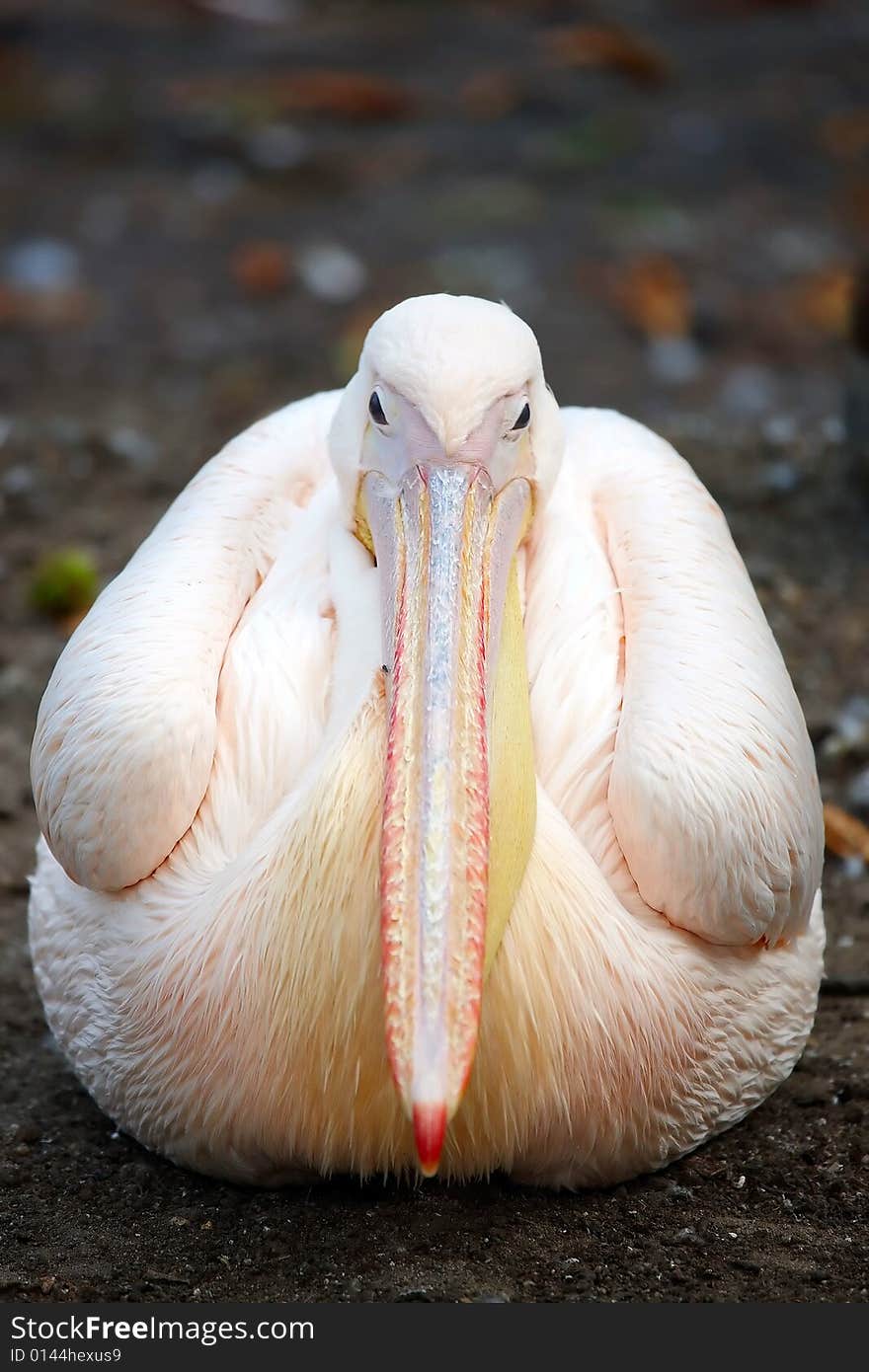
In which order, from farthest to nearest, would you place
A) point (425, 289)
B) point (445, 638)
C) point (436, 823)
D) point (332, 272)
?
point (332, 272) < point (425, 289) < point (445, 638) < point (436, 823)

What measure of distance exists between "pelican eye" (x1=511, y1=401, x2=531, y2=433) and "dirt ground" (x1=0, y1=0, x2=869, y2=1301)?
129 centimetres

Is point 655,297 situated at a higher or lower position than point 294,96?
lower

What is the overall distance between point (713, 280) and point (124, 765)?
502 centimetres

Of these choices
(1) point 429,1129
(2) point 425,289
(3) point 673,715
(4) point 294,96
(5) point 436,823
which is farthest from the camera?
(4) point 294,96

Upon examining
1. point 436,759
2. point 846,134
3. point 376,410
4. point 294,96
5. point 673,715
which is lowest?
point 436,759

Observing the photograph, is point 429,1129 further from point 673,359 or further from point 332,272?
point 332,272

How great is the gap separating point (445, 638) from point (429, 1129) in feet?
2.46

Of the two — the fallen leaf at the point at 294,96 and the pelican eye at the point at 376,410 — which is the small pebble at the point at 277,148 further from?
the pelican eye at the point at 376,410

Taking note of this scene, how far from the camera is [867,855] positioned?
3.92 metres

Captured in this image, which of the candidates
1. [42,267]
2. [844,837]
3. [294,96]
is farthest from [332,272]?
[844,837]

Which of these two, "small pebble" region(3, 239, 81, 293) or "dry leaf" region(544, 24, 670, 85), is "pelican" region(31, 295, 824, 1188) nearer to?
"small pebble" region(3, 239, 81, 293)

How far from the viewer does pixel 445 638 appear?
8.52 ft

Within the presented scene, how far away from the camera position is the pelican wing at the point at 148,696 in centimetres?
277

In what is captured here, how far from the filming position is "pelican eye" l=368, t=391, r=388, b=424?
9.41ft
